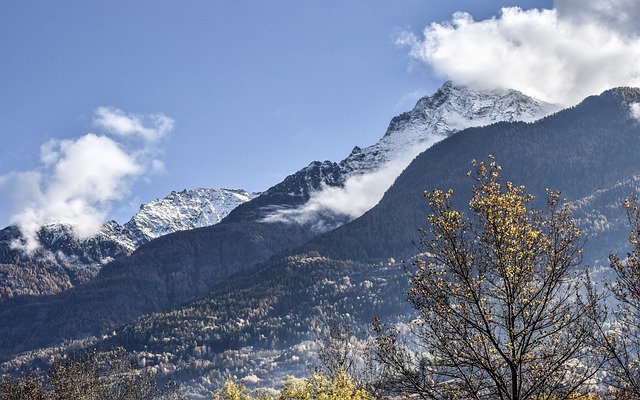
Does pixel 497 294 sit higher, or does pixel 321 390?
pixel 497 294

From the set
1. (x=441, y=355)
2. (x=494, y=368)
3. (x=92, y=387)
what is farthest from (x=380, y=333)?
(x=92, y=387)

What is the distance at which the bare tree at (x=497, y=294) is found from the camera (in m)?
29.7

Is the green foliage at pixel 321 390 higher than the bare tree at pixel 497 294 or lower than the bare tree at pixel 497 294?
lower

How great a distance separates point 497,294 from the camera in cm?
3072

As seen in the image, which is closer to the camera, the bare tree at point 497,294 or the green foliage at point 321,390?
the bare tree at point 497,294

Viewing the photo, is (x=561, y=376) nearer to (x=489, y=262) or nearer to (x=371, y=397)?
(x=489, y=262)

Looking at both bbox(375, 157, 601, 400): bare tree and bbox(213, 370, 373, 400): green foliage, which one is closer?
bbox(375, 157, 601, 400): bare tree

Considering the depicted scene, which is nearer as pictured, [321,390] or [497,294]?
[497,294]

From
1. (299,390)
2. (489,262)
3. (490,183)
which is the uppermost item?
(490,183)

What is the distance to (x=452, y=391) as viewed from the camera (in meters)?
29.8

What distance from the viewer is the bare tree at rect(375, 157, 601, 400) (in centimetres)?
2973

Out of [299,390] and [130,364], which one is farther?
[130,364]

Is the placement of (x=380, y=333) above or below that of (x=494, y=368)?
above

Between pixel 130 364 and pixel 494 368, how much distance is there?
18746 centimetres
